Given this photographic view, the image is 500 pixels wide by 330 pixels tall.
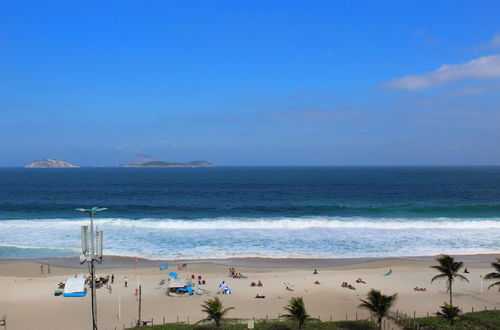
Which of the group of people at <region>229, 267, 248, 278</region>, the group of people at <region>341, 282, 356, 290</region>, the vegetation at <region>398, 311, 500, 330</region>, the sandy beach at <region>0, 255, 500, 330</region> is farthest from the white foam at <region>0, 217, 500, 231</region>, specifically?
the vegetation at <region>398, 311, 500, 330</region>

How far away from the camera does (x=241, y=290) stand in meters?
27.9

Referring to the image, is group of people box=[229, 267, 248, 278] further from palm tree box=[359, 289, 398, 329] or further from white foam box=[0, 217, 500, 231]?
white foam box=[0, 217, 500, 231]

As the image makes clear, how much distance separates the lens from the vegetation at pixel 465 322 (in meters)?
19.0

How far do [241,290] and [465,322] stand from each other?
14352mm

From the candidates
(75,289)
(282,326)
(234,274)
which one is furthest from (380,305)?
(75,289)

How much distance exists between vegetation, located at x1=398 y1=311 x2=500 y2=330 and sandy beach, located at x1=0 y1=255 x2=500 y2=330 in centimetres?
345

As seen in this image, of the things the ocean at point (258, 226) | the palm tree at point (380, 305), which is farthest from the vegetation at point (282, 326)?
the ocean at point (258, 226)

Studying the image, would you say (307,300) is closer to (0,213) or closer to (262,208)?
(262,208)

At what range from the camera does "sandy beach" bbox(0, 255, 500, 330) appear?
23.5 meters

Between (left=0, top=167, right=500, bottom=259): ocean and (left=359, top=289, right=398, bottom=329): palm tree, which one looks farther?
(left=0, top=167, right=500, bottom=259): ocean

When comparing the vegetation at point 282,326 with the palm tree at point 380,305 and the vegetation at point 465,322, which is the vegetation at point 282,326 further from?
the vegetation at point 465,322

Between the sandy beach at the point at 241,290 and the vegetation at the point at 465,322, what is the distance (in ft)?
11.3

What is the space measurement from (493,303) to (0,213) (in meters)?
69.7

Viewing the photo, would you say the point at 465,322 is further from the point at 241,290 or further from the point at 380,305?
the point at 241,290
